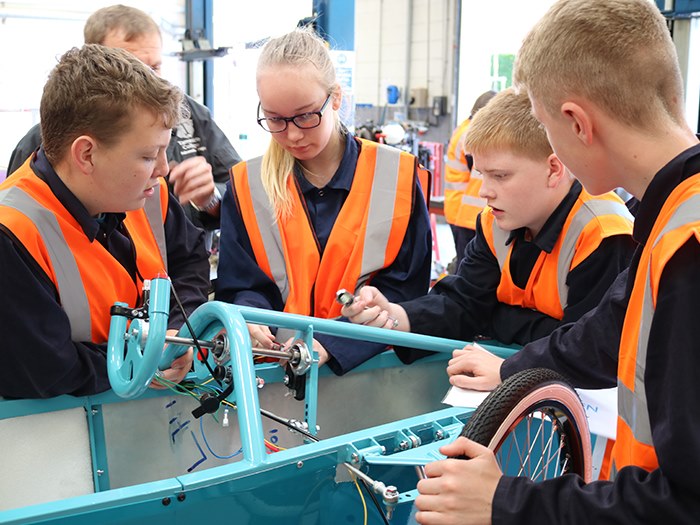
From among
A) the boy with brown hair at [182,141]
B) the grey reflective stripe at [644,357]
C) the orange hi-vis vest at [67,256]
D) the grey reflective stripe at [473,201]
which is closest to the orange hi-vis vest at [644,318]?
the grey reflective stripe at [644,357]

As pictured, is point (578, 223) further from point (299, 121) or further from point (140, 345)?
point (140, 345)

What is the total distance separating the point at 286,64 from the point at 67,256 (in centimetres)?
Answer: 80

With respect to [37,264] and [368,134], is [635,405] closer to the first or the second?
[37,264]

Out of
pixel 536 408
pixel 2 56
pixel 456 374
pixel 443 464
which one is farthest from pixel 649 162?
pixel 2 56

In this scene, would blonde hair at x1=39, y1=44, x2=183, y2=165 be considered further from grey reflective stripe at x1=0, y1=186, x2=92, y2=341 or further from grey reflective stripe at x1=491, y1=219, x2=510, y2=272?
grey reflective stripe at x1=491, y1=219, x2=510, y2=272

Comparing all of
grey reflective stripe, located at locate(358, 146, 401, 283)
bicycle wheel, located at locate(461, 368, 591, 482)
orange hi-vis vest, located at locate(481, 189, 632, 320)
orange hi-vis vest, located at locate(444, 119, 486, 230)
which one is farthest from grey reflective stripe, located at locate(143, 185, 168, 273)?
orange hi-vis vest, located at locate(444, 119, 486, 230)

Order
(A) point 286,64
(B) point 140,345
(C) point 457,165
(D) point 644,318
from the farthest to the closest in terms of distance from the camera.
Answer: (C) point 457,165
(A) point 286,64
(B) point 140,345
(D) point 644,318

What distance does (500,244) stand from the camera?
218 cm

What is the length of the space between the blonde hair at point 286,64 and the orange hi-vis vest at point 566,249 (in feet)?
2.04

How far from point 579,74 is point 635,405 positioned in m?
0.49

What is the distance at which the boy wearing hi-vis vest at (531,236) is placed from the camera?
6.36ft

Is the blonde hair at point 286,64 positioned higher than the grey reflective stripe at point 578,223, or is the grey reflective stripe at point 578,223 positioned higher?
the blonde hair at point 286,64

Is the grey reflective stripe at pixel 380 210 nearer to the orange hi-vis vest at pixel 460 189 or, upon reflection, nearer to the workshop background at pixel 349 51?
the workshop background at pixel 349 51

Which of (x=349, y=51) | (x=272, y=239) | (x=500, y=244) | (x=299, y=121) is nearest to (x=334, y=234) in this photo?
(x=272, y=239)
